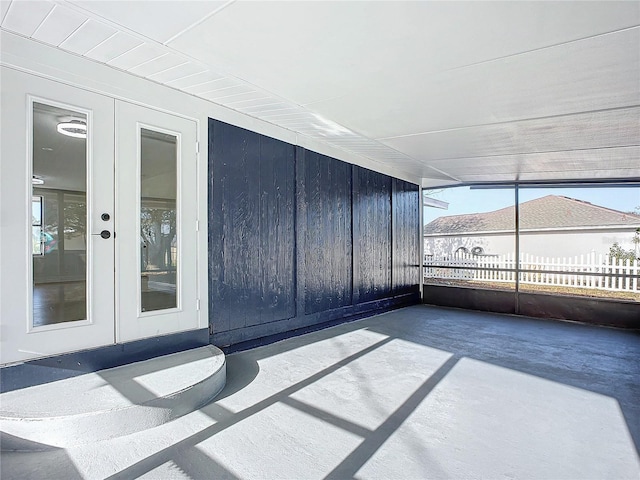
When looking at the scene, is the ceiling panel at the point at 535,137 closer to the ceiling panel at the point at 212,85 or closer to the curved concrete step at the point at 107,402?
the ceiling panel at the point at 212,85

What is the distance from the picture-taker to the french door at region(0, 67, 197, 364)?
2.47m

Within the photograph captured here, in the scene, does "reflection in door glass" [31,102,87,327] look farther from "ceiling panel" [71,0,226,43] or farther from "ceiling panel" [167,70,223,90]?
"ceiling panel" [71,0,226,43]

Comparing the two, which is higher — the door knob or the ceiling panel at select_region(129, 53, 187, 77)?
the ceiling panel at select_region(129, 53, 187, 77)

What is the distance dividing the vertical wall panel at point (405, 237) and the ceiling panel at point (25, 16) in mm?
5646

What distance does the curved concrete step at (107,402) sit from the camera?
82.1 inches

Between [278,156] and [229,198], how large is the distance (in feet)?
3.13

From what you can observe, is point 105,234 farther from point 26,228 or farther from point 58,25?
point 58,25

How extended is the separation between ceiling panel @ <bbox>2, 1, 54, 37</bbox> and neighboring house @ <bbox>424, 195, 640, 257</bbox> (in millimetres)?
7146

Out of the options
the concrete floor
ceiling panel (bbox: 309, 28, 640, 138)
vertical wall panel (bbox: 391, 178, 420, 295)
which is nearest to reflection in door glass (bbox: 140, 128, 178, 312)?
the concrete floor

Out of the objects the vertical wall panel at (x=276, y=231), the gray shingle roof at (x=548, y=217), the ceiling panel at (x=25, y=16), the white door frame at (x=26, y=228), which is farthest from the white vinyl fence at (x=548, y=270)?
the ceiling panel at (x=25, y=16)

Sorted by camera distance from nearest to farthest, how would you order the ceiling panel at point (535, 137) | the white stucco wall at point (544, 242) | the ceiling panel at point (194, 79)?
the ceiling panel at point (194, 79)
the ceiling panel at point (535, 137)
the white stucco wall at point (544, 242)

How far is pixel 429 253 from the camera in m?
8.01

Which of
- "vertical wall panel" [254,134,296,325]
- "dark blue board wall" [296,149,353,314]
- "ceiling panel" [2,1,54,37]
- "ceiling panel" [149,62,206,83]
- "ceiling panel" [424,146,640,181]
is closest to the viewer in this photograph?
"ceiling panel" [2,1,54,37]

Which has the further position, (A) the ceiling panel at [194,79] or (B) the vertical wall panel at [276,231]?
(B) the vertical wall panel at [276,231]
